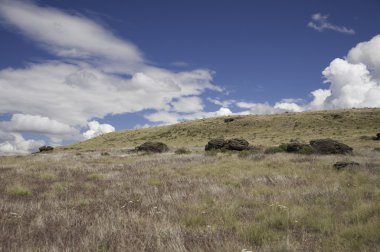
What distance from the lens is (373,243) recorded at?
6.11 metres

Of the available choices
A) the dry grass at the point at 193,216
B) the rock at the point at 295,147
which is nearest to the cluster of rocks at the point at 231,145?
the rock at the point at 295,147

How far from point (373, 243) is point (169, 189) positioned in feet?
25.3

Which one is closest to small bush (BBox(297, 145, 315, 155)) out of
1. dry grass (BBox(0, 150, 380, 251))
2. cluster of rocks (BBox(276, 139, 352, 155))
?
cluster of rocks (BBox(276, 139, 352, 155))

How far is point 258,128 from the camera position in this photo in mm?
83188

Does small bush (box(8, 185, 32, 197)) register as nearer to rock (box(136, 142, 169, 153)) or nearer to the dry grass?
the dry grass

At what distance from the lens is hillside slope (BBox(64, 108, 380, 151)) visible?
72.1m

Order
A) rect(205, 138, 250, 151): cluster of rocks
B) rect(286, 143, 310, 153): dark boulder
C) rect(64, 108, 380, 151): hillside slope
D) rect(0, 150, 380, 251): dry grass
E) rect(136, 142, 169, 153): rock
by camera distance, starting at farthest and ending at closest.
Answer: rect(64, 108, 380, 151): hillside slope → rect(136, 142, 169, 153): rock → rect(205, 138, 250, 151): cluster of rocks → rect(286, 143, 310, 153): dark boulder → rect(0, 150, 380, 251): dry grass

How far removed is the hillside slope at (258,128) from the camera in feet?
236

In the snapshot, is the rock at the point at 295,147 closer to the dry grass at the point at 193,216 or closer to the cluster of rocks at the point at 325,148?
the cluster of rocks at the point at 325,148

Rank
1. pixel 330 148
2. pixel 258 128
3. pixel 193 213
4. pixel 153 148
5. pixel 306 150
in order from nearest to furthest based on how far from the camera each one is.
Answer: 1. pixel 193 213
2. pixel 330 148
3. pixel 306 150
4. pixel 153 148
5. pixel 258 128

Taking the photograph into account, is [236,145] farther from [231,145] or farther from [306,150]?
[306,150]

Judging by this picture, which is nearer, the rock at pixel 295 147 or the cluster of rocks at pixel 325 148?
the cluster of rocks at pixel 325 148

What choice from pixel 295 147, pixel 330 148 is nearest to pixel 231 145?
pixel 295 147

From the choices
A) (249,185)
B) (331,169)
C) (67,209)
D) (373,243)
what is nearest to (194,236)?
(373,243)
